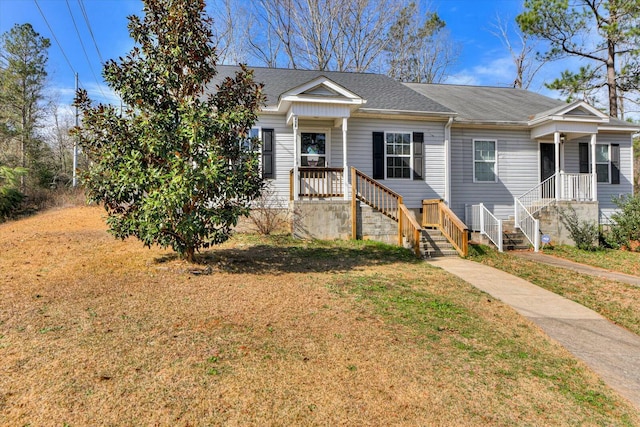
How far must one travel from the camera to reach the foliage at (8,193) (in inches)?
578

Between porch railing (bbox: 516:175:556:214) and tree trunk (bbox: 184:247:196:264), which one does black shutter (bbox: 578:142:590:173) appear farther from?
tree trunk (bbox: 184:247:196:264)

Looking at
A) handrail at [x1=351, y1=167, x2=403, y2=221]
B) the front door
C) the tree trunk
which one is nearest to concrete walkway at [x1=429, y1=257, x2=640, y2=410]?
handrail at [x1=351, y1=167, x2=403, y2=221]

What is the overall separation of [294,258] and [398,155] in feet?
21.2

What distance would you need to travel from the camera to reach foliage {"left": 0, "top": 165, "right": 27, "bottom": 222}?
48.2 feet

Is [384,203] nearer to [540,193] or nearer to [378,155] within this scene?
[378,155]

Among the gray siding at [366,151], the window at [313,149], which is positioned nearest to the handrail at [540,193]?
the gray siding at [366,151]

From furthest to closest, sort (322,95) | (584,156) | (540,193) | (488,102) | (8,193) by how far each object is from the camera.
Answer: (488,102) → (8,193) → (584,156) → (540,193) → (322,95)

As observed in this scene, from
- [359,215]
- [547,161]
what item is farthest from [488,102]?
[359,215]

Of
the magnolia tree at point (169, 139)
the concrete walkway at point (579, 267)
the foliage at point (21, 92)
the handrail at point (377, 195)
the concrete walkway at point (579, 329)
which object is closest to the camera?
the concrete walkway at point (579, 329)

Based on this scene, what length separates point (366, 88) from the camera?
14281 millimetres

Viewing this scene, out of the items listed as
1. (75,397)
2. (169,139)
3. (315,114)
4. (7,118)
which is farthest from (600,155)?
(7,118)

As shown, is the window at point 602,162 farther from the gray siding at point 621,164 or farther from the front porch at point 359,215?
the front porch at point 359,215

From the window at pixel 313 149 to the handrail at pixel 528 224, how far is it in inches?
257

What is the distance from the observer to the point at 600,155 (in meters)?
14.8
